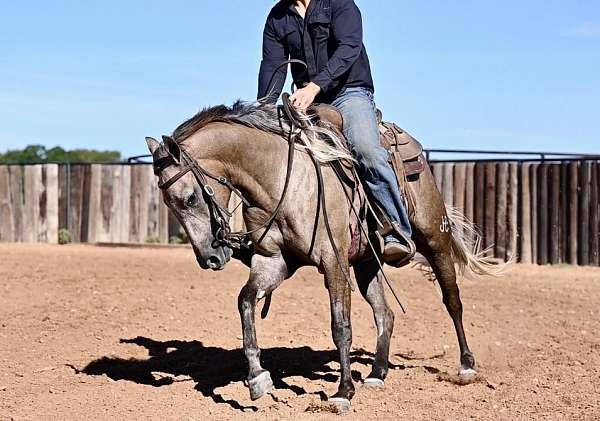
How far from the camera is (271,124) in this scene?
23.4 feet

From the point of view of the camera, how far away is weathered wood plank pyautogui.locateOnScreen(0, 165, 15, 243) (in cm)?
2242

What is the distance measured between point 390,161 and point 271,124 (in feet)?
3.83

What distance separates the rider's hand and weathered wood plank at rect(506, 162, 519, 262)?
10933 millimetres

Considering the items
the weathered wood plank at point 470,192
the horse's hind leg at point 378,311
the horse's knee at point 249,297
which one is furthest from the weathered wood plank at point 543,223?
the horse's knee at point 249,297

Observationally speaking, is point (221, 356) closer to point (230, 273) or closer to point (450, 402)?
point (450, 402)

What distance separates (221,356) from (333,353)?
1.14m

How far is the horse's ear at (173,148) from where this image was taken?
651 cm

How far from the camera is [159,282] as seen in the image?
44.9ft

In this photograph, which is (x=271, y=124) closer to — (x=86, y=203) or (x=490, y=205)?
(x=490, y=205)

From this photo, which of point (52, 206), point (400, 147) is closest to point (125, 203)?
point (52, 206)

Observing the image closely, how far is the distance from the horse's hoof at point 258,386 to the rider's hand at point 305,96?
79.2 inches

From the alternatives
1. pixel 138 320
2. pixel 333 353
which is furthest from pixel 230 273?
pixel 333 353

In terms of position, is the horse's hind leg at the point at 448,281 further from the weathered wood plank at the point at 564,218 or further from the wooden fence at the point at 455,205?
the weathered wood plank at the point at 564,218

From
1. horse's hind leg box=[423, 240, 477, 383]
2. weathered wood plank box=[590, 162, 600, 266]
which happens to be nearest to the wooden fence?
weathered wood plank box=[590, 162, 600, 266]
